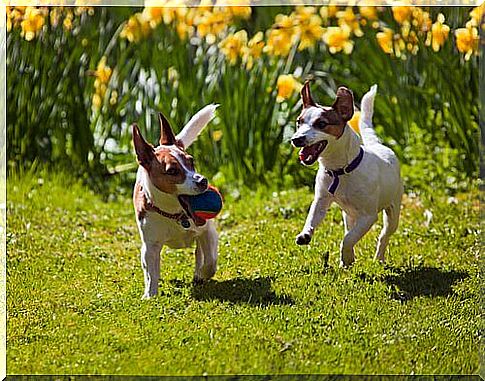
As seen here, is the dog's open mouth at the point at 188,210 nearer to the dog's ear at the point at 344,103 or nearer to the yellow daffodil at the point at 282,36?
the dog's ear at the point at 344,103

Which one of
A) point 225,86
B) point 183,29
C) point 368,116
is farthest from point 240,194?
point 368,116

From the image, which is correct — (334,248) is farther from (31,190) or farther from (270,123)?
(31,190)

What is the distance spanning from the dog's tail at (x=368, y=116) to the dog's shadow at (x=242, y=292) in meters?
0.69

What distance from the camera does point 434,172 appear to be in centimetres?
543

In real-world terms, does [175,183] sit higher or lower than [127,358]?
higher

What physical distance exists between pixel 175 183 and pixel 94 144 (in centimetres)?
240

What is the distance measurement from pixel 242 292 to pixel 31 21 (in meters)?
1.98

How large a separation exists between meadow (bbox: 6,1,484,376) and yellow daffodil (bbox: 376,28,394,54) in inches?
0.8

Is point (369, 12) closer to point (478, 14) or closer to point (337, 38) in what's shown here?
point (337, 38)

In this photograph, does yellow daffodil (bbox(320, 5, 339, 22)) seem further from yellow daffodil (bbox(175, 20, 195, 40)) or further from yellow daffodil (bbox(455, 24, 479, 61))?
yellow daffodil (bbox(455, 24, 479, 61))

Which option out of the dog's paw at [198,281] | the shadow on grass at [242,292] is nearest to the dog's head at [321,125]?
the shadow on grass at [242,292]

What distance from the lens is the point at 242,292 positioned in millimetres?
3846

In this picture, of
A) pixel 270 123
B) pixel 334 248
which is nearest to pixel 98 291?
pixel 334 248

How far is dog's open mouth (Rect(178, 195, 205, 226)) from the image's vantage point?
11.6 ft
